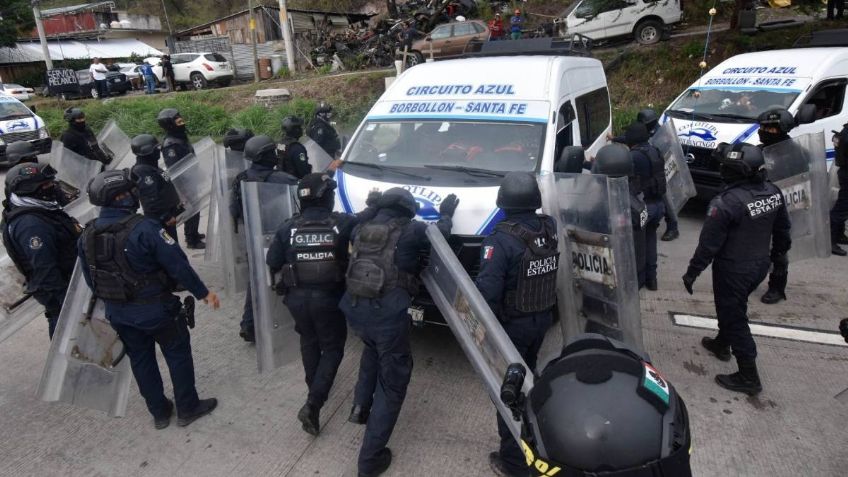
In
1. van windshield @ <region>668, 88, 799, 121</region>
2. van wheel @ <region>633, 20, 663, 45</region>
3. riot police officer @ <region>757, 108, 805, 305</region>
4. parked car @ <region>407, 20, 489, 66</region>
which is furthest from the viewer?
parked car @ <region>407, 20, 489, 66</region>

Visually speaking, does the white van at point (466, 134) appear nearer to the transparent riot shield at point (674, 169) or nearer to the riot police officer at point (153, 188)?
the transparent riot shield at point (674, 169)

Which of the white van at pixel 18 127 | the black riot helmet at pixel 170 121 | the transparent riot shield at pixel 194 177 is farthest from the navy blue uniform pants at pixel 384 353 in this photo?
the white van at pixel 18 127

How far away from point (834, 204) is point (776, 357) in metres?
3.14

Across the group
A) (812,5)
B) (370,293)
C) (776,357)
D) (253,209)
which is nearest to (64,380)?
(253,209)

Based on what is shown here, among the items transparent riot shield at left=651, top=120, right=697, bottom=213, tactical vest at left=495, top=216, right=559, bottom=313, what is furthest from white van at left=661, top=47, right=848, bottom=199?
tactical vest at left=495, top=216, right=559, bottom=313

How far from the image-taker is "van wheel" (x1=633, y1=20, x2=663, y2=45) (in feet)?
47.1

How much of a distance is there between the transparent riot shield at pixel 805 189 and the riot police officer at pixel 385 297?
10.8 feet

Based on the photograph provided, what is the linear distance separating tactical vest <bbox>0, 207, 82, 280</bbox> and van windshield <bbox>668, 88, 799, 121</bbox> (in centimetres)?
723

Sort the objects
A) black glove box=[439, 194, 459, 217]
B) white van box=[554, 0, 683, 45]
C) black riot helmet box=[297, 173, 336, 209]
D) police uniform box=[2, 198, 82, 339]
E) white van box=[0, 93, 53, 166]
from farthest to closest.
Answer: white van box=[554, 0, 683, 45] → white van box=[0, 93, 53, 166] → black glove box=[439, 194, 459, 217] → police uniform box=[2, 198, 82, 339] → black riot helmet box=[297, 173, 336, 209]

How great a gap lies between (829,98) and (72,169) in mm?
9317

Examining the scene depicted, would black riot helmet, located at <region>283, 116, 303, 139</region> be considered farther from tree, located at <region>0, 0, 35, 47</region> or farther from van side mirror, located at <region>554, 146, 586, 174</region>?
tree, located at <region>0, 0, 35, 47</region>

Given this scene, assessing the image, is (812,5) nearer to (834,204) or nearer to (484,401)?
(834,204)

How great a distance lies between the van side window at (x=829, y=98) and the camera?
6758 millimetres

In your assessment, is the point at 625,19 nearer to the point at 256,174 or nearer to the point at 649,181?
the point at 649,181
